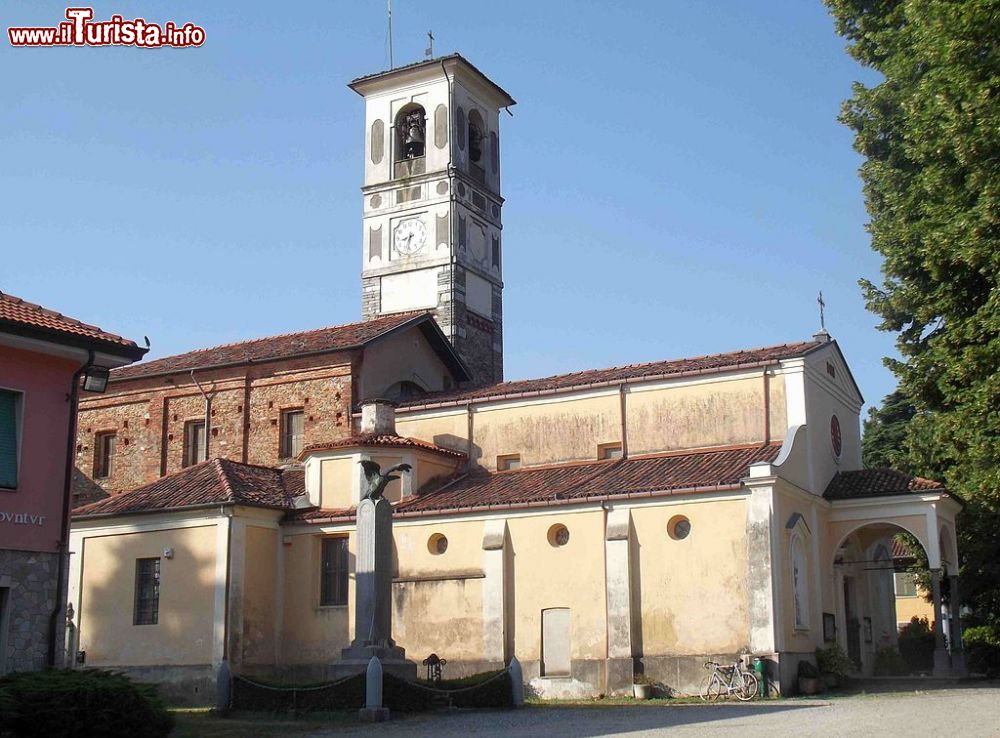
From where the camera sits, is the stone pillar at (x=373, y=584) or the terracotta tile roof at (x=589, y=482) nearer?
the stone pillar at (x=373, y=584)

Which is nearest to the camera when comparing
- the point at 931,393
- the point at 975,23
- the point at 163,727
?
the point at 163,727

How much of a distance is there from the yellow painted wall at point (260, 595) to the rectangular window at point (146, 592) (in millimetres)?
2448

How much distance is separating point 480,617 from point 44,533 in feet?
42.6

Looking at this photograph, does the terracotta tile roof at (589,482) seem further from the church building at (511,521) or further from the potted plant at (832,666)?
the potted plant at (832,666)

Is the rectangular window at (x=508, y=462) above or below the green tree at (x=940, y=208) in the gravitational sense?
below

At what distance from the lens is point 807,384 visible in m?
28.9

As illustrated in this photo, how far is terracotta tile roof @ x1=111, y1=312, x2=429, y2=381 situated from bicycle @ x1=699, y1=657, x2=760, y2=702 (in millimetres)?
14840

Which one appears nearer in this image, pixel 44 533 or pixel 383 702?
pixel 44 533

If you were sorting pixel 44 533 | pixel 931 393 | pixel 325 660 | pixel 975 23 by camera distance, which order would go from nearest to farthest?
pixel 44 533 < pixel 975 23 < pixel 931 393 < pixel 325 660

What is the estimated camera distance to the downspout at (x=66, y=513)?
17359 millimetres

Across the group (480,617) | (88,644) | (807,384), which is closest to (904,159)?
(807,384)

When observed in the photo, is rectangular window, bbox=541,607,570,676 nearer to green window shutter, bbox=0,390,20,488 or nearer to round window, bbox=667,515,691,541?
round window, bbox=667,515,691,541

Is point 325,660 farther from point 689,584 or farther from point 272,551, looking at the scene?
point 689,584

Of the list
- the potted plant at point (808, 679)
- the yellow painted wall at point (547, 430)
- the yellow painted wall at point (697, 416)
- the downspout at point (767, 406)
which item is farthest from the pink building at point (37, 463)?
the downspout at point (767, 406)
